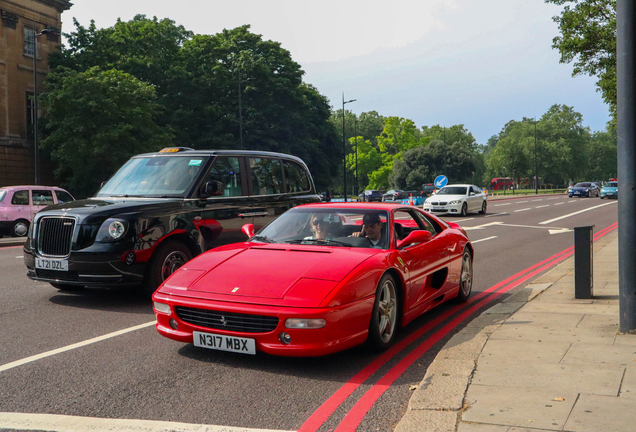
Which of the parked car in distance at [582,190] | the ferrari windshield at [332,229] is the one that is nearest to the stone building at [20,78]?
the ferrari windshield at [332,229]

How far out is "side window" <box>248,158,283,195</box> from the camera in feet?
30.0

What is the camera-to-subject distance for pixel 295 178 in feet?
33.4

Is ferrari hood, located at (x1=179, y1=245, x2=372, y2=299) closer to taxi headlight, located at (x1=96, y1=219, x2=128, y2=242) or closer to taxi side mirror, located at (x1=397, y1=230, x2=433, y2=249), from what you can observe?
taxi side mirror, located at (x1=397, y1=230, x2=433, y2=249)

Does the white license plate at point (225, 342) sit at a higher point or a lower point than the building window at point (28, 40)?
lower

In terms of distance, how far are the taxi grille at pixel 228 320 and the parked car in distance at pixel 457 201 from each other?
2447cm

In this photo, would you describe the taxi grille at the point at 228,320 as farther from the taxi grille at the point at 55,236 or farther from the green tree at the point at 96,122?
the green tree at the point at 96,122

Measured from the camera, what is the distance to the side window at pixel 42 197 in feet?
65.4

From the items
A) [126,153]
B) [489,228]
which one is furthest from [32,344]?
[126,153]

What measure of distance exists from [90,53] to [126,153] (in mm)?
11501

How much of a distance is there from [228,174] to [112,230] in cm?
212

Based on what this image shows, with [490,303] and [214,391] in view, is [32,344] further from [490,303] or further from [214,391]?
[490,303]

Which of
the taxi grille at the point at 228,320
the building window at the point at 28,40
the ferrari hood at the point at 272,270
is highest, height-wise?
the building window at the point at 28,40

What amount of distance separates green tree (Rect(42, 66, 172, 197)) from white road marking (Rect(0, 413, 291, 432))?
3018 cm

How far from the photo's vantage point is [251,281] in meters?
4.81
